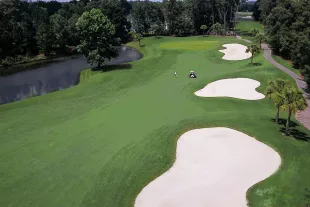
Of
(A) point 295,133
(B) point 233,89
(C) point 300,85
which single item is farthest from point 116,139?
(C) point 300,85

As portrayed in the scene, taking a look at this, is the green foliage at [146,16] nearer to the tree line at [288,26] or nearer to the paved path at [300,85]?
the paved path at [300,85]

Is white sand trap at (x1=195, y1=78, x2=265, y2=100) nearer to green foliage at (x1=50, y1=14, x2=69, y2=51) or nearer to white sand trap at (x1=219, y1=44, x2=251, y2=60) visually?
white sand trap at (x1=219, y1=44, x2=251, y2=60)

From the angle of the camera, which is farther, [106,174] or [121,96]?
[121,96]

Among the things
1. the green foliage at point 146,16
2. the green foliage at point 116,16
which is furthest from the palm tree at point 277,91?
the green foliage at point 146,16

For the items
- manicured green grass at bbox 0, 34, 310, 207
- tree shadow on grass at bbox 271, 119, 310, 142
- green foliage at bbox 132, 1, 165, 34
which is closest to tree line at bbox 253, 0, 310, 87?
manicured green grass at bbox 0, 34, 310, 207

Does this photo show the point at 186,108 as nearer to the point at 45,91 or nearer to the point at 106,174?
the point at 106,174

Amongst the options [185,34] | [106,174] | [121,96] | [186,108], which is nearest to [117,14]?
[185,34]

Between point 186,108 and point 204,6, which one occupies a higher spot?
point 204,6
